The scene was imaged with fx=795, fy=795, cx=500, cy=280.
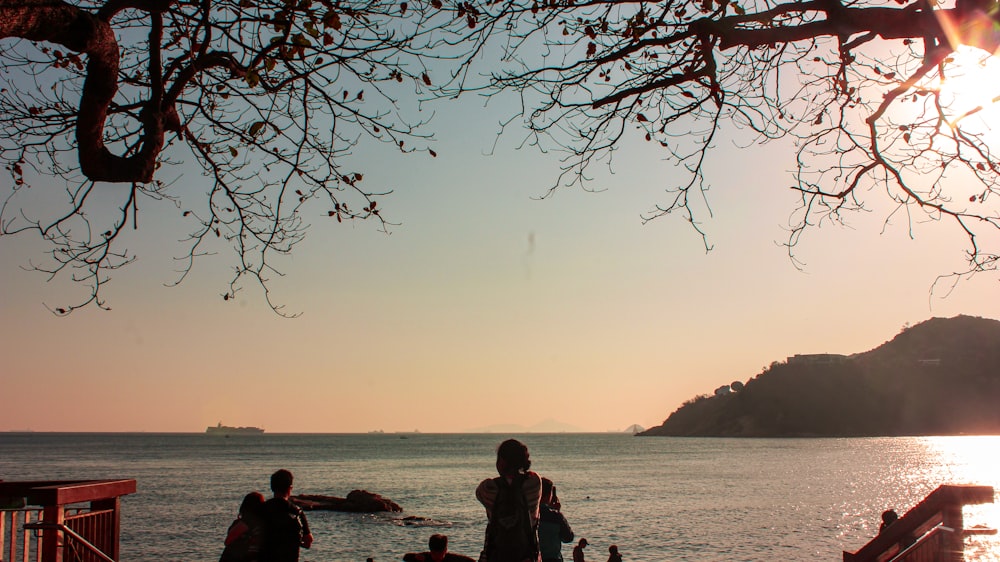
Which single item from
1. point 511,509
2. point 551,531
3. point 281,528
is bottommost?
point 551,531

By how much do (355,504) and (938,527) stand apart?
41380mm

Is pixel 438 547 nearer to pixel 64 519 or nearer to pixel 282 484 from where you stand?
pixel 282 484

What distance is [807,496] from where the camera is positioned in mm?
48344

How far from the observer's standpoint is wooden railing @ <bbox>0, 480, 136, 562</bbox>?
18.3ft

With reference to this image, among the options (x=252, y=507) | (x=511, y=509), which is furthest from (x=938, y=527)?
(x=252, y=507)

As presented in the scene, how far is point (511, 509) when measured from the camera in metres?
5.30

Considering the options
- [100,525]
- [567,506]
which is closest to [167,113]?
[100,525]

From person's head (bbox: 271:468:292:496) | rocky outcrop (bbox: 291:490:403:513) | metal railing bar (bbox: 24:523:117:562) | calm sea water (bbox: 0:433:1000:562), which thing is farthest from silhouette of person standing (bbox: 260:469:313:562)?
rocky outcrop (bbox: 291:490:403:513)

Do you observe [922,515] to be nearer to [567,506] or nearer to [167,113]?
[167,113]

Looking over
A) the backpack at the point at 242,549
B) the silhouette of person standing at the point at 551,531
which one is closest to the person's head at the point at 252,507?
the backpack at the point at 242,549

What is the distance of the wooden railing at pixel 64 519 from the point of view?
18.3 ft

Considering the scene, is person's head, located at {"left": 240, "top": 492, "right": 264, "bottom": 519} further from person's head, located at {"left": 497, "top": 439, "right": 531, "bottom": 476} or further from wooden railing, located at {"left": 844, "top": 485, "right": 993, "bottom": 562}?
wooden railing, located at {"left": 844, "top": 485, "right": 993, "bottom": 562}

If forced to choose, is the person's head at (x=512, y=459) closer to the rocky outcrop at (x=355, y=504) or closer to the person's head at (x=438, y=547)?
the person's head at (x=438, y=547)

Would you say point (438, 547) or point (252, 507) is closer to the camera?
point (252, 507)
